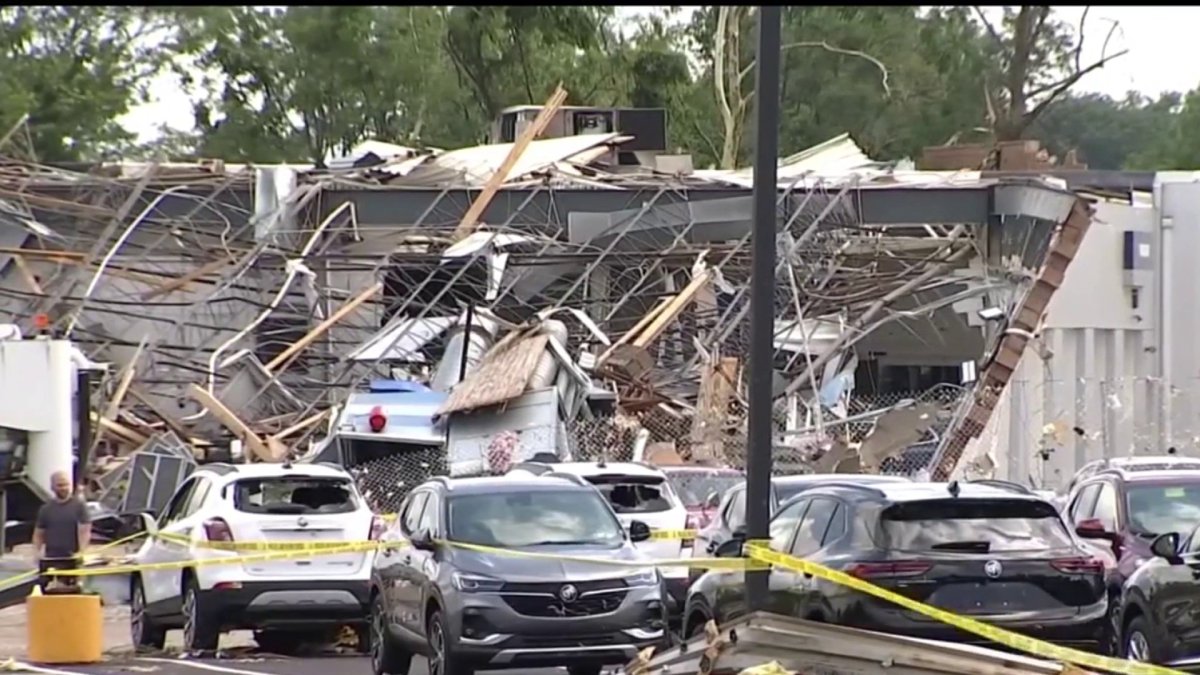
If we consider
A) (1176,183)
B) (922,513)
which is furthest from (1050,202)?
(922,513)

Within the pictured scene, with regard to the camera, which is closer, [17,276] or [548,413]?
[548,413]

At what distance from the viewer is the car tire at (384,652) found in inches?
671

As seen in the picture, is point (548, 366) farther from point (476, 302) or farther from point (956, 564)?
point (956, 564)

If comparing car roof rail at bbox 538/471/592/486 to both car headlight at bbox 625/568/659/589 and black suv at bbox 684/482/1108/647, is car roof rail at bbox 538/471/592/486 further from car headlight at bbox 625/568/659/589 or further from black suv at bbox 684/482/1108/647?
black suv at bbox 684/482/1108/647

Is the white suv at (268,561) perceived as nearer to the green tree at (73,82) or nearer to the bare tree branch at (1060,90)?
the green tree at (73,82)

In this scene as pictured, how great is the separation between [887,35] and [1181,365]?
1163 inches

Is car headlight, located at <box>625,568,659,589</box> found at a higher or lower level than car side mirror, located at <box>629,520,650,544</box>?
lower

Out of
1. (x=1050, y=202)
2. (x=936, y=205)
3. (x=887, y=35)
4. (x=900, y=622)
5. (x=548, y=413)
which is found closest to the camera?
(x=900, y=622)

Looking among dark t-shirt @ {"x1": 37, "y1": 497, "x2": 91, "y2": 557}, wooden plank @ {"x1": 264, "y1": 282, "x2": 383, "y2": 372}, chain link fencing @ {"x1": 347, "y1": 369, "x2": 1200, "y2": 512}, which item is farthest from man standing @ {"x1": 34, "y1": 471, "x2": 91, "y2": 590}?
wooden plank @ {"x1": 264, "y1": 282, "x2": 383, "y2": 372}

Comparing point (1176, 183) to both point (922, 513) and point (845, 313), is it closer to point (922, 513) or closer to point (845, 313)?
point (845, 313)

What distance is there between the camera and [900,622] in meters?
13.0

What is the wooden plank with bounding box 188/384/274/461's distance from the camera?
3078cm

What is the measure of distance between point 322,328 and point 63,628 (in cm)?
1522

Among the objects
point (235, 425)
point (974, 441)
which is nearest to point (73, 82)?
point (235, 425)
